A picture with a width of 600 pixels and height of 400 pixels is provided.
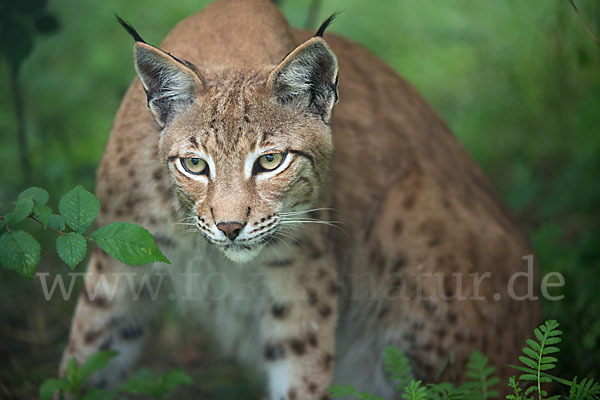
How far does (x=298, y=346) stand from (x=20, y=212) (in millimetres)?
1529

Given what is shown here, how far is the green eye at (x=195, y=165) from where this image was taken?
293cm

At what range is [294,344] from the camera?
11.5 feet

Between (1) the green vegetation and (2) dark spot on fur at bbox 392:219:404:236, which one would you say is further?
(2) dark spot on fur at bbox 392:219:404:236

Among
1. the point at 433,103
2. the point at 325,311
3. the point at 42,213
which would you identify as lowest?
the point at 325,311

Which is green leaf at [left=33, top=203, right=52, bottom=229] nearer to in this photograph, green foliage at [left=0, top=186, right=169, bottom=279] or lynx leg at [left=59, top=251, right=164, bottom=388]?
green foliage at [left=0, top=186, right=169, bottom=279]

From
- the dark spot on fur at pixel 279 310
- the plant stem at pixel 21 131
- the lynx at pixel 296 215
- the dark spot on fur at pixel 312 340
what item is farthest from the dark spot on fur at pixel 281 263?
the plant stem at pixel 21 131

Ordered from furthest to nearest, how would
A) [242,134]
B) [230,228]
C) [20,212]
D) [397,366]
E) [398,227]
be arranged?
[398,227] < [397,366] < [242,134] < [230,228] < [20,212]

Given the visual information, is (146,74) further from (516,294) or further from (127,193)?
(516,294)

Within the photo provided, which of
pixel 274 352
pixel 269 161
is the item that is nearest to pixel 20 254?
pixel 269 161

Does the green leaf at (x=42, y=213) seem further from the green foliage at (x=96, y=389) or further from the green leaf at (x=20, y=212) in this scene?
the green foliage at (x=96, y=389)

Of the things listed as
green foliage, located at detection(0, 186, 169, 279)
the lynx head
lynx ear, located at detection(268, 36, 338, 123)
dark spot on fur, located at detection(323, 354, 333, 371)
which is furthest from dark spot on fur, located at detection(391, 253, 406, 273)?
green foliage, located at detection(0, 186, 169, 279)

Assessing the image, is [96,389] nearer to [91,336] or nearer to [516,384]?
[91,336]

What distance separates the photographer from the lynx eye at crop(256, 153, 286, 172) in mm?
2920

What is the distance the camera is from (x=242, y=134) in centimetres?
289
